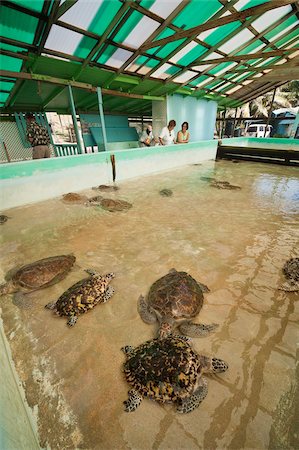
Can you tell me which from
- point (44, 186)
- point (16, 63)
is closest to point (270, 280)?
point (44, 186)

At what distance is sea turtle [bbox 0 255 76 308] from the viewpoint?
98.5 inches

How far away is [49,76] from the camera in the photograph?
686 centimetres

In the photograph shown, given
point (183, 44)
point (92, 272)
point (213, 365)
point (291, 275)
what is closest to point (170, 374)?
point (213, 365)

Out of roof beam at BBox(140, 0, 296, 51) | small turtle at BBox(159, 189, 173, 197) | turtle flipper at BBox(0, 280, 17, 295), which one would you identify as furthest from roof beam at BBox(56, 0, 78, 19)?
turtle flipper at BBox(0, 280, 17, 295)

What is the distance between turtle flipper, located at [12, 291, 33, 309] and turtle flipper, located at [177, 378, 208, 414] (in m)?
1.93

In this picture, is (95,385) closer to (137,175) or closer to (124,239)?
(124,239)

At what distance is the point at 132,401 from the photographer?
1494mm

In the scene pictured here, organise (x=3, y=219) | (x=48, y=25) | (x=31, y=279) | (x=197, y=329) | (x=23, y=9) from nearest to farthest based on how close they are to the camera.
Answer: (x=197, y=329) → (x=31, y=279) → (x=23, y=9) → (x=3, y=219) → (x=48, y=25)

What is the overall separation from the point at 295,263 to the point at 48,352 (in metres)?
3.25

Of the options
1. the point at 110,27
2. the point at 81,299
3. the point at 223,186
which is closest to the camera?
the point at 81,299

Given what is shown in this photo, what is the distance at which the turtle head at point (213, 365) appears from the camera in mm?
1626

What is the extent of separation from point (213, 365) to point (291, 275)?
1.76 m

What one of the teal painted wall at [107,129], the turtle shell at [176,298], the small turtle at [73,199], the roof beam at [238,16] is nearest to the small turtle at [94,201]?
the small turtle at [73,199]

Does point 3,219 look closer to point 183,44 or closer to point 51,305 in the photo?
point 51,305
